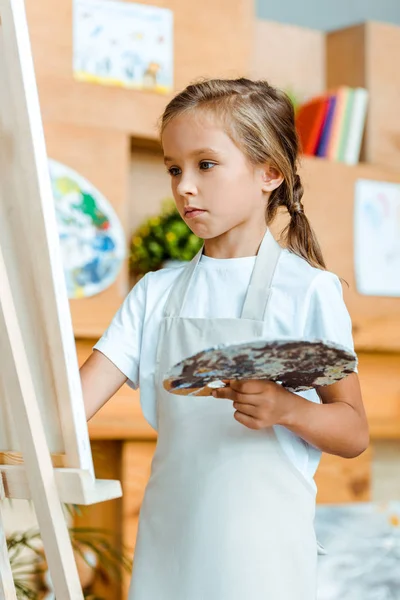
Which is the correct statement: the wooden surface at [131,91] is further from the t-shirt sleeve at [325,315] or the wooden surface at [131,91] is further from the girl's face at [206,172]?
the t-shirt sleeve at [325,315]

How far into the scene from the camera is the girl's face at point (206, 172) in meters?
1.15

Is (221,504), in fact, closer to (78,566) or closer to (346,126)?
(78,566)

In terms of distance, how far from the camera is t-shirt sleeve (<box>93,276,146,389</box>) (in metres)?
1.20

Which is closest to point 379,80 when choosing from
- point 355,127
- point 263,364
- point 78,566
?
point 355,127

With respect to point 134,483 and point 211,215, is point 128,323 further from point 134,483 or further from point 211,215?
point 134,483

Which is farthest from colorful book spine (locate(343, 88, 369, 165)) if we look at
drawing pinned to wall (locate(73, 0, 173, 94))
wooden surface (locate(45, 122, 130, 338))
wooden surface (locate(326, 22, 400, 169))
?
wooden surface (locate(45, 122, 130, 338))

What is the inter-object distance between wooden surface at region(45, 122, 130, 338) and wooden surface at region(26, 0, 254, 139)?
0.06m

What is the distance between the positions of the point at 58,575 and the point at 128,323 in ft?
1.13

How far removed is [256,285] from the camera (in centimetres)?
116

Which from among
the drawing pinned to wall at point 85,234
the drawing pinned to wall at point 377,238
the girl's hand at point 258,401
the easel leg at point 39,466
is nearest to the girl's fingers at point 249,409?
the girl's hand at point 258,401

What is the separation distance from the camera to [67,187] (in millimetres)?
2359

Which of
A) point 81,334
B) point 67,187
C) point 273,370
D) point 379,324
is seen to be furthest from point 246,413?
point 379,324

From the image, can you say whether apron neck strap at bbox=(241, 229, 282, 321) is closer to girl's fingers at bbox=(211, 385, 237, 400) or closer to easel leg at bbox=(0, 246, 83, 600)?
girl's fingers at bbox=(211, 385, 237, 400)

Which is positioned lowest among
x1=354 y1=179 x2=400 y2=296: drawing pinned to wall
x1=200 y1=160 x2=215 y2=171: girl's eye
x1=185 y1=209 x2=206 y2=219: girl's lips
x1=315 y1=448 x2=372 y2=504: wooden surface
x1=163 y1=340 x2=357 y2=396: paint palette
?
x1=315 y1=448 x2=372 y2=504: wooden surface
